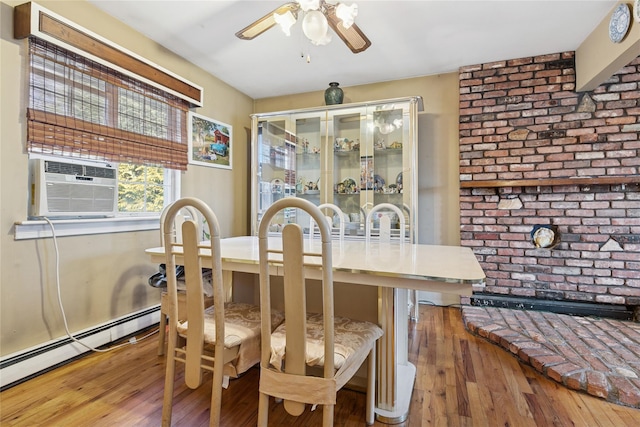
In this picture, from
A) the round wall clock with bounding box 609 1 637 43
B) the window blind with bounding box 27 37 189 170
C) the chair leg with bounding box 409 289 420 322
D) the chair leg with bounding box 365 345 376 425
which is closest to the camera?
the chair leg with bounding box 365 345 376 425

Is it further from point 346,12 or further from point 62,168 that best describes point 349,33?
point 62,168

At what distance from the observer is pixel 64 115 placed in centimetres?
188

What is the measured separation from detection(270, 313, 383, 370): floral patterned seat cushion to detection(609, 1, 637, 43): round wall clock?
8.31 feet

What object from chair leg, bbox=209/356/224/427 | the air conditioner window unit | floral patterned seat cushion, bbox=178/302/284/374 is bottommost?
chair leg, bbox=209/356/224/427

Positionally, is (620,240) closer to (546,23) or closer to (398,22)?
(546,23)

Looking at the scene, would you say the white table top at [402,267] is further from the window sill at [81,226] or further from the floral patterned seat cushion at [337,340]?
the window sill at [81,226]

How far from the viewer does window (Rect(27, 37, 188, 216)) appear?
70.7 inches

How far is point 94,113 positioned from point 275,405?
84.5 inches

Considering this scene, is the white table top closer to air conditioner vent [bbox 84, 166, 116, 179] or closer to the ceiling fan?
air conditioner vent [bbox 84, 166, 116, 179]

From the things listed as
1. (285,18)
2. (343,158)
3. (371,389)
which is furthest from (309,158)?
(371,389)

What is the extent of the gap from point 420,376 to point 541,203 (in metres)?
2.08

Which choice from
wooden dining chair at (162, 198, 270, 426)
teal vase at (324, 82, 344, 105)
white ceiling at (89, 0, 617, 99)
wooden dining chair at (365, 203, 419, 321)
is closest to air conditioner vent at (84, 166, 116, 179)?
white ceiling at (89, 0, 617, 99)

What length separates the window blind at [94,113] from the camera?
1.78m

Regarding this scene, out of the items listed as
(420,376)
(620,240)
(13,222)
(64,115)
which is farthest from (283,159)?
(620,240)
